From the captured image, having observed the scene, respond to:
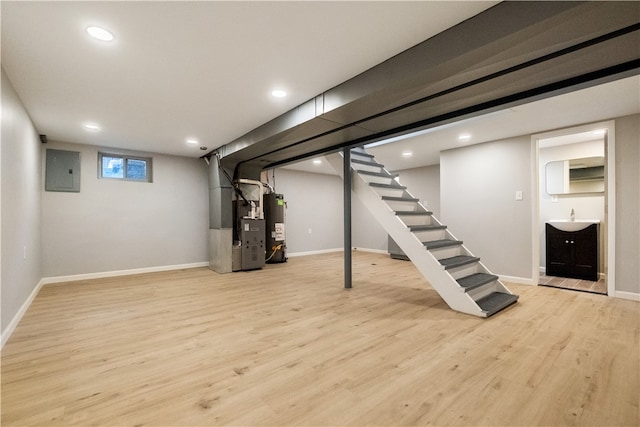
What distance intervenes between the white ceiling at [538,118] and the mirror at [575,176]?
16.7 inches

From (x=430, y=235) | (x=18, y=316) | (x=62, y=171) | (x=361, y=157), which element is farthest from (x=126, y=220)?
(x=430, y=235)

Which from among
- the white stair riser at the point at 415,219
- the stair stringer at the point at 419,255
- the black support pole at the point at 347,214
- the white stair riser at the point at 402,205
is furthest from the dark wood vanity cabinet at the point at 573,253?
the black support pole at the point at 347,214

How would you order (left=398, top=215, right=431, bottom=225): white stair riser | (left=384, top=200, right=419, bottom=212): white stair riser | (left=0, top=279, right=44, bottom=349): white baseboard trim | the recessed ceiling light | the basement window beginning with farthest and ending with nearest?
the basement window → (left=384, top=200, right=419, bottom=212): white stair riser → (left=398, top=215, right=431, bottom=225): white stair riser → (left=0, top=279, right=44, bottom=349): white baseboard trim → the recessed ceiling light

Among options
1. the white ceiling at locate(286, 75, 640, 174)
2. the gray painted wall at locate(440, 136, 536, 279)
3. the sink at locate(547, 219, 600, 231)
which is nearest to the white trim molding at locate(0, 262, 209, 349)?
the white ceiling at locate(286, 75, 640, 174)

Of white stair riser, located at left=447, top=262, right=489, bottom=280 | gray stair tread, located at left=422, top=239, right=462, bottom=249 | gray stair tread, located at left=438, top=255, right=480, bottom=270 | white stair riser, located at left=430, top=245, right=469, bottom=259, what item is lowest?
white stair riser, located at left=447, top=262, right=489, bottom=280

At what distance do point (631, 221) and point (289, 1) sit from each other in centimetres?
472

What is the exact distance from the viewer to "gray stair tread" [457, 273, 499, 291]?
3172 millimetres

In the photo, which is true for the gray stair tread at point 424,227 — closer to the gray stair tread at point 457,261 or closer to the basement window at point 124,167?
the gray stair tread at point 457,261

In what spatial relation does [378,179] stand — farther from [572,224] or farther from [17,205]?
[17,205]

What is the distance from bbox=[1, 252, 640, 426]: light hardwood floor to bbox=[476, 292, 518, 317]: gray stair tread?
0.35 ft

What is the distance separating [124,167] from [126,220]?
104cm

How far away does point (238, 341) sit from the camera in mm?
2379

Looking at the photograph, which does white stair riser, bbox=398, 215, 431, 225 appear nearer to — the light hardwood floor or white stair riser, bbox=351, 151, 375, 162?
the light hardwood floor

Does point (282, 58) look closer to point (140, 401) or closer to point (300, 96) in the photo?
point (300, 96)
